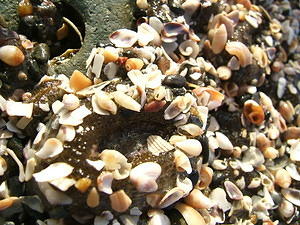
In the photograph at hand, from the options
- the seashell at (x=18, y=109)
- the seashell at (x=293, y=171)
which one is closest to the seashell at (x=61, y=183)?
the seashell at (x=18, y=109)

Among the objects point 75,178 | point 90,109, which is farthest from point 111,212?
point 90,109

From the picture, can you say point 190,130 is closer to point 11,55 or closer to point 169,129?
point 169,129

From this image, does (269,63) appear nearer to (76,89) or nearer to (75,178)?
(76,89)

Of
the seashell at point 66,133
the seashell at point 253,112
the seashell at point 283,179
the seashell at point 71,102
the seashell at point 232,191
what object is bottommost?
the seashell at point 283,179

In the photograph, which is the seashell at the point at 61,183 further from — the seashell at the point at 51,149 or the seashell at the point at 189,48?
the seashell at the point at 189,48

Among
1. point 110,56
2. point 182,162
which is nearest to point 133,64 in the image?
point 110,56

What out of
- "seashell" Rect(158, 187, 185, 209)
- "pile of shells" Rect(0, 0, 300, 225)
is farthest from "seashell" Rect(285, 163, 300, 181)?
"seashell" Rect(158, 187, 185, 209)
